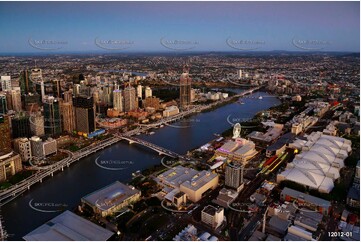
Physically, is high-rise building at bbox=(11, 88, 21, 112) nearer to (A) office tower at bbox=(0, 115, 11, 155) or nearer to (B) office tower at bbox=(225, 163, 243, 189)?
(A) office tower at bbox=(0, 115, 11, 155)

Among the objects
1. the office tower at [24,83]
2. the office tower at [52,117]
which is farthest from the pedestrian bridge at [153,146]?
the office tower at [24,83]

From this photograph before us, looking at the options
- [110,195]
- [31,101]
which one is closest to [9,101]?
[31,101]

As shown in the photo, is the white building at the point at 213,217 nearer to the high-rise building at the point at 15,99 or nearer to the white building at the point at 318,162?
the white building at the point at 318,162

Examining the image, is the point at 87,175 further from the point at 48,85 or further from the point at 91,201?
the point at 48,85

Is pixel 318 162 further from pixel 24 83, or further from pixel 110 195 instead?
pixel 24 83

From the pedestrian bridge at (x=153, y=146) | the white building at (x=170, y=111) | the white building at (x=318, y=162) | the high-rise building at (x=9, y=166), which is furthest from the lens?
the white building at (x=170, y=111)

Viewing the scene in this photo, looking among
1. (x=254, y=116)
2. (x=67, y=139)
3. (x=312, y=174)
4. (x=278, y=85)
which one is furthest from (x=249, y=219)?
(x=278, y=85)
